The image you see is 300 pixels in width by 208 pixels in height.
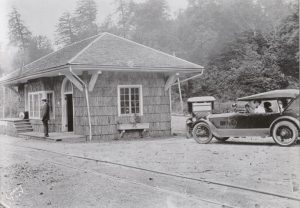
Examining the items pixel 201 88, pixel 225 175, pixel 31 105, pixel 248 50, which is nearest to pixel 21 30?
pixel 31 105

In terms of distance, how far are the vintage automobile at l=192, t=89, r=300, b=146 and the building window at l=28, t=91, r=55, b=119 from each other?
880 centimetres

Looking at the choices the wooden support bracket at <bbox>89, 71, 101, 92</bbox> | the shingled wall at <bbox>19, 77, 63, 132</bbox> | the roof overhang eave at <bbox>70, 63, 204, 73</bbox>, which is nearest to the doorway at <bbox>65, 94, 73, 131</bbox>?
the shingled wall at <bbox>19, 77, 63, 132</bbox>

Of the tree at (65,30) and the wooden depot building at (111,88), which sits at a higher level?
the tree at (65,30)

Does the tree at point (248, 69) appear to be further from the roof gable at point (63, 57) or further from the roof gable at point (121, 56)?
the roof gable at point (63, 57)

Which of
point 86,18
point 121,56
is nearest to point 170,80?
point 121,56

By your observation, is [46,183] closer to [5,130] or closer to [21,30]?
[21,30]

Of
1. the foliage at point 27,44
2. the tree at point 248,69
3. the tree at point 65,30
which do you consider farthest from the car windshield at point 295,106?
the foliage at point 27,44

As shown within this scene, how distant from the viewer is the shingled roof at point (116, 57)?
15384 millimetres

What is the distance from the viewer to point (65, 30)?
56.4 feet

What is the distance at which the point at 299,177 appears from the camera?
20.9 ft

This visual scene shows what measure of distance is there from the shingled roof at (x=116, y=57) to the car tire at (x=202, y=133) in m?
4.63

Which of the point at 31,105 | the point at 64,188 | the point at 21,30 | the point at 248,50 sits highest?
the point at 21,30

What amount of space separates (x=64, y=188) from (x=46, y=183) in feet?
2.25

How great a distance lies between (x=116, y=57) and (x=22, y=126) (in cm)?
713
